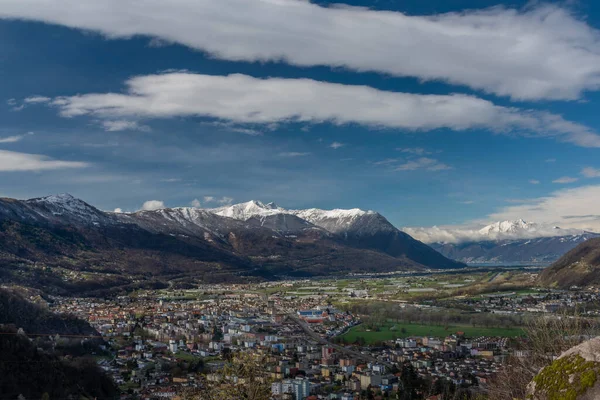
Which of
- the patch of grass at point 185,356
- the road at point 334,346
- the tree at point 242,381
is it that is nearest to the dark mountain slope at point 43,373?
the patch of grass at point 185,356

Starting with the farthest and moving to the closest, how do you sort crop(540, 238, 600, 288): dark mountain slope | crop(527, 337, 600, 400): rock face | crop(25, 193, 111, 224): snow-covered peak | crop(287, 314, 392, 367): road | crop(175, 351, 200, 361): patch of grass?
crop(25, 193, 111, 224): snow-covered peak
crop(540, 238, 600, 288): dark mountain slope
crop(287, 314, 392, 367): road
crop(175, 351, 200, 361): patch of grass
crop(527, 337, 600, 400): rock face

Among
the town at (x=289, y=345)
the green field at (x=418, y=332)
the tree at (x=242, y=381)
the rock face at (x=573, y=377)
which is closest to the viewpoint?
the rock face at (x=573, y=377)

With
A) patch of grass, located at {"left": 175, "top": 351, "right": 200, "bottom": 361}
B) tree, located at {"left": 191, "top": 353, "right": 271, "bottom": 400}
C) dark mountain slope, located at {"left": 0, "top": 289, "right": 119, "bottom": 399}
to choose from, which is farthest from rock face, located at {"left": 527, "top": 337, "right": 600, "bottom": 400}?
patch of grass, located at {"left": 175, "top": 351, "right": 200, "bottom": 361}

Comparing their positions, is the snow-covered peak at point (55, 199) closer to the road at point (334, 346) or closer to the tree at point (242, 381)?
the road at point (334, 346)

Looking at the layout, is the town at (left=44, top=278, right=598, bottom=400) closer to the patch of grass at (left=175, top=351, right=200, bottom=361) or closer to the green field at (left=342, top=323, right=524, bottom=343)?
the patch of grass at (left=175, top=351, right=200, bottom=361)

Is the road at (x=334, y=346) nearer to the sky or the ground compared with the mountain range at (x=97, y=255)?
nearer to the ground

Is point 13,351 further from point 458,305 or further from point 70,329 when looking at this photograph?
point 458,305

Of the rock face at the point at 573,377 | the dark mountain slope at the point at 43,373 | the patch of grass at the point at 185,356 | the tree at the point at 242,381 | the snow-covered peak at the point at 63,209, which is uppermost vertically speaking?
the snow-covered peak at the point at 63,209
